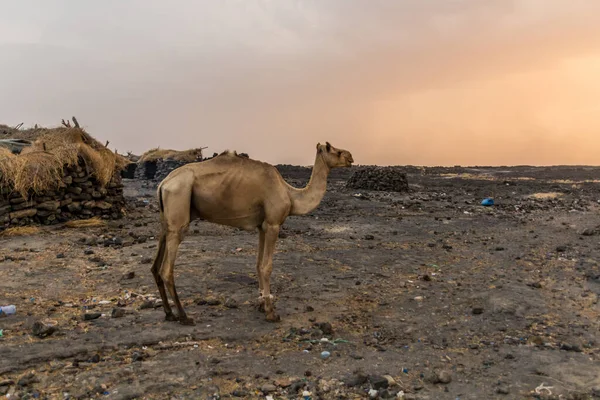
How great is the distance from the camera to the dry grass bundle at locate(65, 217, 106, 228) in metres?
15.2

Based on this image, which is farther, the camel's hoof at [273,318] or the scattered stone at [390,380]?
the camel's hoof at [273,318]

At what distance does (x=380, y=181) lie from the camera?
94.6 ft

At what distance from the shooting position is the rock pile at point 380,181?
2853cm

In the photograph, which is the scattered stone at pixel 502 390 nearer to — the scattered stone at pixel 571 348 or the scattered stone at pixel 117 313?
the scattered stone at pixel 571 348

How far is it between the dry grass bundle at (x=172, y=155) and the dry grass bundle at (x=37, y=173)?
58.9 ft

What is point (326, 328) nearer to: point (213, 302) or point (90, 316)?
point (213, 302)

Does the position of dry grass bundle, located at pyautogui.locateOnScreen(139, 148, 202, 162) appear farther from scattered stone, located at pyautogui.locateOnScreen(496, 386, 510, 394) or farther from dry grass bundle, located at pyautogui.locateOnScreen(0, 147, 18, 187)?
scattered stone, located at pyautogui.locateOnScreen(496, 386, 510, 394)

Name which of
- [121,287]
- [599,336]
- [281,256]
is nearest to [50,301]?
[121,287]

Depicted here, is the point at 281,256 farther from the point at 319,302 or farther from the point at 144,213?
the point at 144,213

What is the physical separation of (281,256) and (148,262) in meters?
3.15

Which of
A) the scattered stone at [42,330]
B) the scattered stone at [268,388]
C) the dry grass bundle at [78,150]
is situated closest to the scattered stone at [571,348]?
the scattered stone at [268,388]

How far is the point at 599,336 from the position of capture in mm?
7172

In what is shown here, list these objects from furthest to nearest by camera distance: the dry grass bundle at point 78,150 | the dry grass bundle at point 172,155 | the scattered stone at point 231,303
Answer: the dry grass bundle at point 172,155 → the dry grass bundle at point 78,150 → the scattered stone at point 231,303

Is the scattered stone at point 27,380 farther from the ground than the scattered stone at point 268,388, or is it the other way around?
the scattered stone at point 27,380
